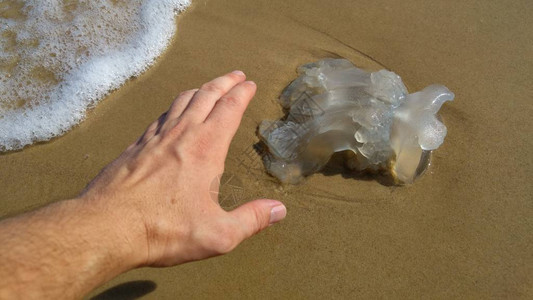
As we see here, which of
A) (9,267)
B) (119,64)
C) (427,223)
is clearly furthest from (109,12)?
(427,223)

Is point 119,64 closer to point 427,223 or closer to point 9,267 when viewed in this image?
point 9,267

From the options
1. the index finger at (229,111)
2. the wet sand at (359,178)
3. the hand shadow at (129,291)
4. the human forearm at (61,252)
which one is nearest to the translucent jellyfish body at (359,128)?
the wet sand at (359,178)

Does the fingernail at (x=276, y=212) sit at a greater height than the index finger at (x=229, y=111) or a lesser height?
lesser

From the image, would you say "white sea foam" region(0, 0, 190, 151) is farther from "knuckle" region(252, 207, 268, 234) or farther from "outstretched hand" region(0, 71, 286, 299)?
"knuckle" region(252, 207, 268, 234)

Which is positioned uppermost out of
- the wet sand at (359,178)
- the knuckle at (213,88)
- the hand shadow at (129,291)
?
the knuckle at (213,88)

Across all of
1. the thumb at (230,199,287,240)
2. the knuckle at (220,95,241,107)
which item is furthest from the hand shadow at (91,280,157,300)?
the knuckle at (220,95,241,107)

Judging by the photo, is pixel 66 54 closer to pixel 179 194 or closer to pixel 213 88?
pixel 213 88

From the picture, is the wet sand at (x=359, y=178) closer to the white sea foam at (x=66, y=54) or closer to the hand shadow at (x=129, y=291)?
the hand shadow at (x=129, y=291)
